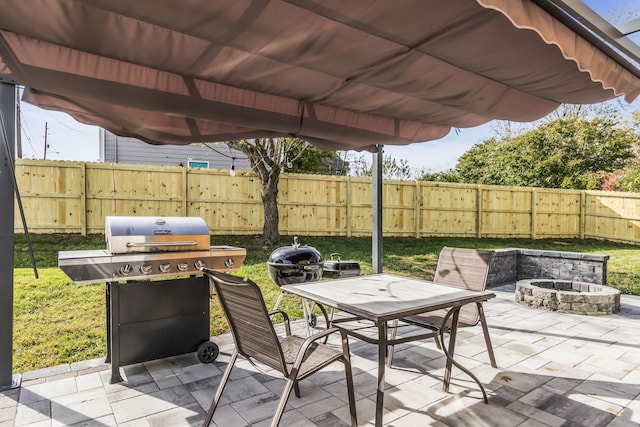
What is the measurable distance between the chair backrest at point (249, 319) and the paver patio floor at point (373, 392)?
51cm

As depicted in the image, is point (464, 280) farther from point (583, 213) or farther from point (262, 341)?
point (583, 213)

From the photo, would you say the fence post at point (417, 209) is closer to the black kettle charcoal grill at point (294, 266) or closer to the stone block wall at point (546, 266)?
the stone block wall at point (546, 266)

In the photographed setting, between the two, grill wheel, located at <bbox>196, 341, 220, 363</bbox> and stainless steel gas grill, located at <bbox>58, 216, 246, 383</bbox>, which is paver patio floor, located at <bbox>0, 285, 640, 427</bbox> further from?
stainless steel gas grill, located at <bbox>58, 216, 246, 383</bbox>

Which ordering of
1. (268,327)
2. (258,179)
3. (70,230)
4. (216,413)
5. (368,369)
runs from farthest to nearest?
(258,179) < (70,230) < (368,369) < (216,413) < (268,327)

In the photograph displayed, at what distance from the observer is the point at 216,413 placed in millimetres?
2453

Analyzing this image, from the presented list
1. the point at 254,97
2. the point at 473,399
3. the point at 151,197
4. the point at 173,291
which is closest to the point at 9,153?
the point at 173,291

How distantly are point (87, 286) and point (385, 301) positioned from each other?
16.0ft

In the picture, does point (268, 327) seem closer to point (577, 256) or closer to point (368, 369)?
point (368, 369)

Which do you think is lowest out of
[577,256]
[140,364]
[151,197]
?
[140,364]

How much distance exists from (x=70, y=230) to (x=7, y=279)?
5786 millimetres

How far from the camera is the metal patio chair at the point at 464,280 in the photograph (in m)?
3.07

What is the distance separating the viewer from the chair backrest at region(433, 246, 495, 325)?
3234mm

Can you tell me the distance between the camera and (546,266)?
6566 millimetres

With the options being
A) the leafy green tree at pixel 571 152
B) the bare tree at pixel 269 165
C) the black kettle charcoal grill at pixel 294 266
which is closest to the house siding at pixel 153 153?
the bare tree at pixel 269 165
